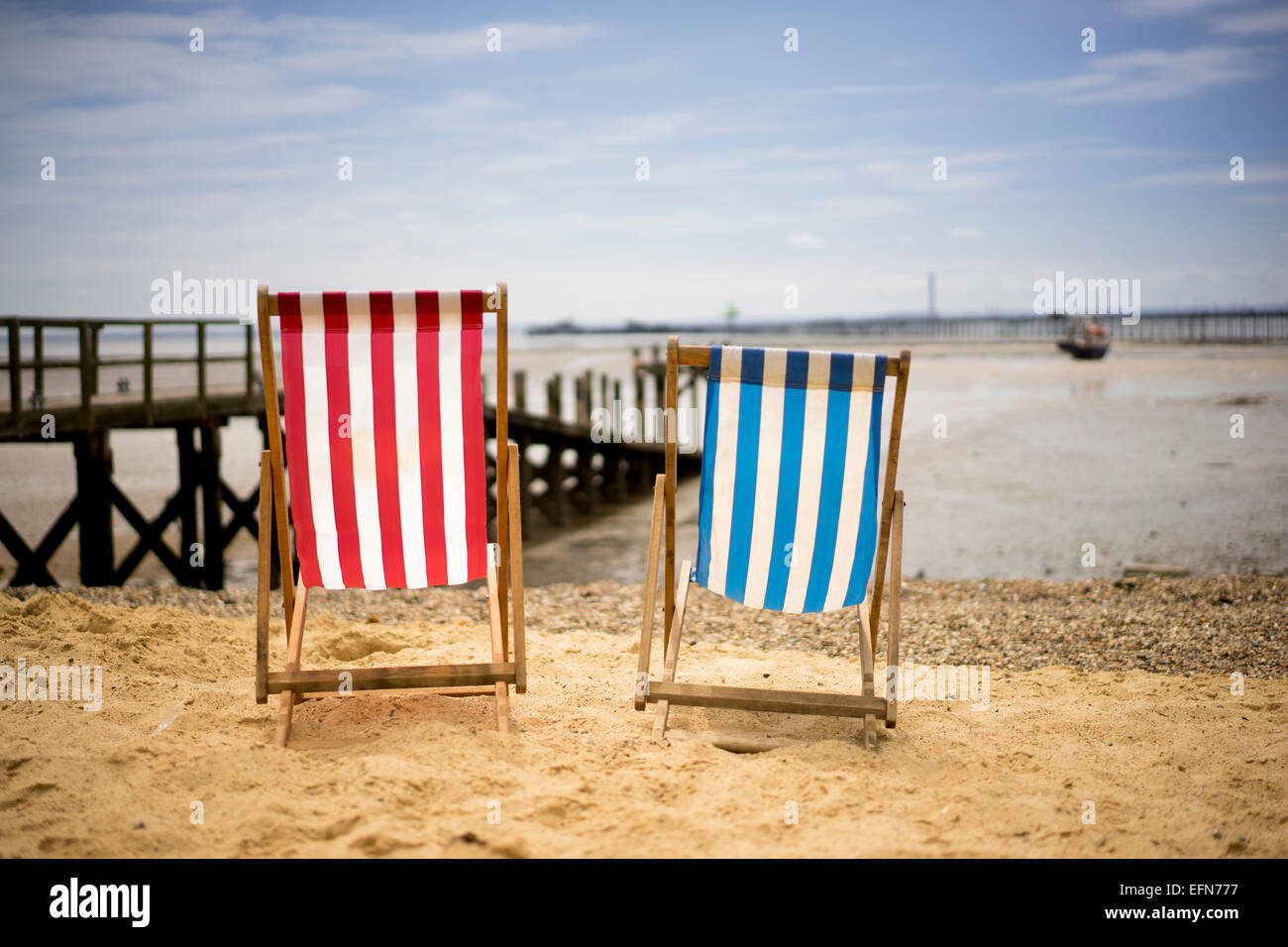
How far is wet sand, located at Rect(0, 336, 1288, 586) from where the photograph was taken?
32.3ft

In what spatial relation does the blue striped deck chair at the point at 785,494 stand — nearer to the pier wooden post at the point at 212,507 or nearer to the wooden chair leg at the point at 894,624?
the wooden chair leg at the point at 894,624

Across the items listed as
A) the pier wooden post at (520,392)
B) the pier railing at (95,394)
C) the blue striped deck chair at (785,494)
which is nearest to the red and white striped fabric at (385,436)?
the blue striped deck chair at (785,494)

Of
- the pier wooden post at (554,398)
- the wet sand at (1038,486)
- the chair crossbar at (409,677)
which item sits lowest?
the wet sand at (1038,486)

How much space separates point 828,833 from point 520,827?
29.7 inches

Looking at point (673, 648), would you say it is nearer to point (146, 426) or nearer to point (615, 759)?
point (615, 759)

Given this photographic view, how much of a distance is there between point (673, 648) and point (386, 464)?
3.75 feet

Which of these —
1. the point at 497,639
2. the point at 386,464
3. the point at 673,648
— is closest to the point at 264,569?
the point at 386,464

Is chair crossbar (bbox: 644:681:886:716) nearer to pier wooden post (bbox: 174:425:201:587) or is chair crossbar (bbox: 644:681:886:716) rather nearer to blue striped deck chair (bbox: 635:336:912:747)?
blue striped deck chair (bbox: 635:336:912:747)

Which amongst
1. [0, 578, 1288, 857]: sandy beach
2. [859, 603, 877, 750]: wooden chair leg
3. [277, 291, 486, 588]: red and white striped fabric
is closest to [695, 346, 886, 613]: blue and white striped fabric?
[859, 603, 877, 750]: wooden chair leg

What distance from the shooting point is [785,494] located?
3068mm

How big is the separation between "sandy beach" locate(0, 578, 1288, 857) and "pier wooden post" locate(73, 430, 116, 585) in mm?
4751

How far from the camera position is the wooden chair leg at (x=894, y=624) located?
2.79 m

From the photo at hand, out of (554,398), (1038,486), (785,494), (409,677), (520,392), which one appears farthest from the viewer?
(1038,486)
